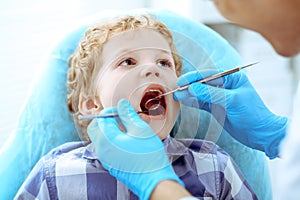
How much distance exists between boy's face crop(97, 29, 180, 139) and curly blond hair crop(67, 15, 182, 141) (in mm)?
20

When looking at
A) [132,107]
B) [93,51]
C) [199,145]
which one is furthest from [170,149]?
[93,51]

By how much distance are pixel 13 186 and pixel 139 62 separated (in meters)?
0.49

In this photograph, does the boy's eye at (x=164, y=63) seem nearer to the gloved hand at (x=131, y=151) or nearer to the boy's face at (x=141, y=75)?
the boy's face at (x=141, y=75)

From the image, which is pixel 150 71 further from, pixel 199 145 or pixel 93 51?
pixel 199 145

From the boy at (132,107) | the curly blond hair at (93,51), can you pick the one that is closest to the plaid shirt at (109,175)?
the boy at (132,107)

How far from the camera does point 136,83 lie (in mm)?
1234

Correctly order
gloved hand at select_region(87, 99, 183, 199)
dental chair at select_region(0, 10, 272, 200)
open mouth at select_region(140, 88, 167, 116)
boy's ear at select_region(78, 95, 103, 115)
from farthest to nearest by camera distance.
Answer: dental chair at select_region(0, 10, 272, 200)
boy's ear at select_region(78, 95, 103, 115)
open mouth at select_region(140, 88, 167, 116)
gloved hand at select_region(87, 99, 183, 199)

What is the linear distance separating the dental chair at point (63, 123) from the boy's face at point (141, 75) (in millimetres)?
160

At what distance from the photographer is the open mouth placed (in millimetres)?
1230

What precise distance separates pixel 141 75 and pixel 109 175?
0.27 m

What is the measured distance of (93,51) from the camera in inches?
52.0

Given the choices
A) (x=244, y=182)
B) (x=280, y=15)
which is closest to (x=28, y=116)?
(x=244, y=182)

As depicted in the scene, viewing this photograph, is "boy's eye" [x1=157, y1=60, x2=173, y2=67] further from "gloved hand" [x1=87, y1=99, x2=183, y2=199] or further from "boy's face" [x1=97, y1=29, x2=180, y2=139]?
"gloved hand" [x1=87, y1=99, x2=183, y2=199]

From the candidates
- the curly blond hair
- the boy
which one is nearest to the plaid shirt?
the boy
